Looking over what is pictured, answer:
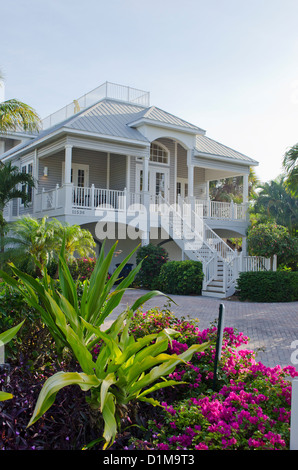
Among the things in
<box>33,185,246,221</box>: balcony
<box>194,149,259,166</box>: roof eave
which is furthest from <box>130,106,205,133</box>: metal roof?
<box>33,185,246,221</box>: balcony

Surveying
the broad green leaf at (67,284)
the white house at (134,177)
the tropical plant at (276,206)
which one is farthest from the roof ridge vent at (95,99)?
the broad green leaf at (67,284)

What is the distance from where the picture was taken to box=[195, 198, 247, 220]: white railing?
2183 centimetres

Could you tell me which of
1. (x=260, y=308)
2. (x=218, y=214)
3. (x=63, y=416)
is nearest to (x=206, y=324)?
(x=260, y=308)

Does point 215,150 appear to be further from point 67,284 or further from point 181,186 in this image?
point 67,284

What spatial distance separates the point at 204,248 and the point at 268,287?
4.24 m

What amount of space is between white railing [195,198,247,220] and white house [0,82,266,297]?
5 cm

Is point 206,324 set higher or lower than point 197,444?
lower

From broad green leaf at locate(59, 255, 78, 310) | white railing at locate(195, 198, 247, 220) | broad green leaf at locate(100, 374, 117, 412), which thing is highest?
white railing at locate(195, 198, 247, 220)

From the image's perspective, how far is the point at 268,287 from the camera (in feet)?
47.1

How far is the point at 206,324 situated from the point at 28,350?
566 centimetres

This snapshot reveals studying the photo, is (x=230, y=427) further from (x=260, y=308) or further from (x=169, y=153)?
(x=169, y=153)

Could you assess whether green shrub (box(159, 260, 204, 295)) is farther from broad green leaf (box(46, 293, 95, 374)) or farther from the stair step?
broad green leaf (box(46, 293, 95, 374))

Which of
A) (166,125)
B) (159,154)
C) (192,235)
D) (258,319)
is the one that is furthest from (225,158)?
(258,319)

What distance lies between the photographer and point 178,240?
740 inches
